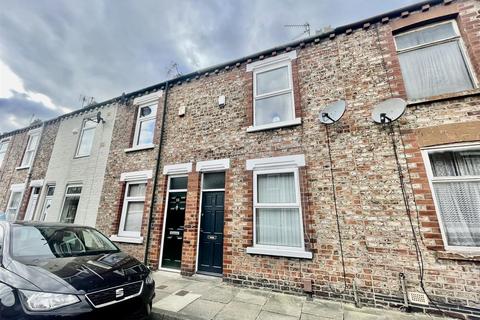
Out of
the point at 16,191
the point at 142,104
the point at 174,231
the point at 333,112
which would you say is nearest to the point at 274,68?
the point at 333,112

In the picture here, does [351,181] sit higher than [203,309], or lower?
higher

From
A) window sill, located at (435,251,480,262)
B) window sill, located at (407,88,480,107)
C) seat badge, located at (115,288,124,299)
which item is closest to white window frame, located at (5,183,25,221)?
seat badge, located at (115,288,124,299)

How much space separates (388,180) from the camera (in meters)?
4.23

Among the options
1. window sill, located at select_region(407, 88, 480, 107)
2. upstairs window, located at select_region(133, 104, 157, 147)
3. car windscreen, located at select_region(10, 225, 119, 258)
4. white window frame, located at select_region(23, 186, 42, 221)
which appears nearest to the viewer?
car windscreen, located at select_region(10, 225, 119, 258)

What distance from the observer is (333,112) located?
16.0ft

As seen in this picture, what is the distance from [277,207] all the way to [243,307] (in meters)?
2.16

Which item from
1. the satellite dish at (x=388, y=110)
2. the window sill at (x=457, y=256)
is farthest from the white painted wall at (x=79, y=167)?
the window sill at (x=457, y=256)

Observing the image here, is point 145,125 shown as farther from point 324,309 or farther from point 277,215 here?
point 324,309

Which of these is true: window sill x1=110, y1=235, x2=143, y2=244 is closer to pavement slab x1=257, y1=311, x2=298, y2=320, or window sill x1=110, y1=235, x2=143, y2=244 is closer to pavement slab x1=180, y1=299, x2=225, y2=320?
pavement slab x1=180, y1=299, x2=225, y2=320

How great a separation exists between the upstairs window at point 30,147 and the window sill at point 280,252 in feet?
41.5

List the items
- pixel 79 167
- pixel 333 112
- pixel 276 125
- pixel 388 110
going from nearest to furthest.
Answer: pixel 388 110 → pixel 333 112 → pixel 276 125 → pixel 79 167

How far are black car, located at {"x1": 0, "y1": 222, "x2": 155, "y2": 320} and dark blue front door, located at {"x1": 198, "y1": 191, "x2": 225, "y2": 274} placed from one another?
7.79ft

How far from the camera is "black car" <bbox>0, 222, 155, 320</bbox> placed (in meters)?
2.26

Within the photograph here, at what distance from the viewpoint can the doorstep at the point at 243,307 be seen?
3520mm
